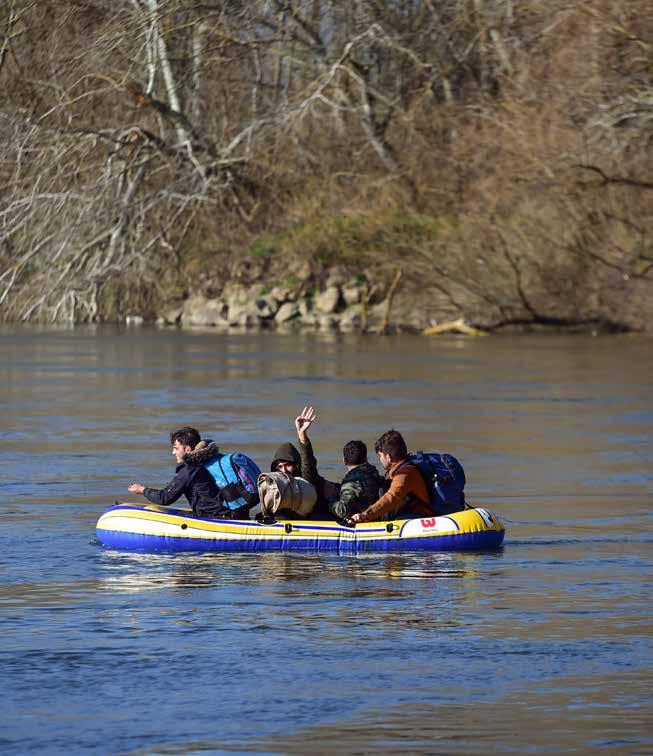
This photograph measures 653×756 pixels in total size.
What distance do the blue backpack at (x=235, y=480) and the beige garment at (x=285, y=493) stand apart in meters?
0.16

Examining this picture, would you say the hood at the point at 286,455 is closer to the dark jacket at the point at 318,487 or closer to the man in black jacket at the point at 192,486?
the dark jacket at the point at 318,487

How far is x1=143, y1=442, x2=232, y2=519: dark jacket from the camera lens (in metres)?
14.1

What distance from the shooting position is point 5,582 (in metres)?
12.7

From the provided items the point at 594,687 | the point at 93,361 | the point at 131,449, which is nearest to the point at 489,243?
the point at 93,361

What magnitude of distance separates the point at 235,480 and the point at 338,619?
3077mm

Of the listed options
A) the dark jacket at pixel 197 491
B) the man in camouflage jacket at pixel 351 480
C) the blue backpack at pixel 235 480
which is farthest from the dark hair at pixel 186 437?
the man in camouflage jacket at pixel 351 480

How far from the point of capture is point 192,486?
14.2m

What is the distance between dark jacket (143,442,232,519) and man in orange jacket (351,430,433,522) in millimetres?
1058

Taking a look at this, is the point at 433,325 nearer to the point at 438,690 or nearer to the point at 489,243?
the point at 489,243

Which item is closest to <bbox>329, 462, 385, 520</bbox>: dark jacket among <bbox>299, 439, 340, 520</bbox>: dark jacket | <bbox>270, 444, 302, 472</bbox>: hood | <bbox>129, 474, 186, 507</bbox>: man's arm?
<bbox>299, 439, 340, 520</bbox>: dark jacket

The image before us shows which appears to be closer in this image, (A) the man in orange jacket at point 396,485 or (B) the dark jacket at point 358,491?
(A) the man in orange jacket at point 396,485

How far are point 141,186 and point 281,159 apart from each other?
5167 mm

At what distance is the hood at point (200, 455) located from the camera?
1401 cm

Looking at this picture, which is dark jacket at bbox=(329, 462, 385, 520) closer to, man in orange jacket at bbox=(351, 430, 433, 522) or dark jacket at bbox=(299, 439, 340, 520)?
man in orange jacket at bbox=(351, 430, 433, 522)
